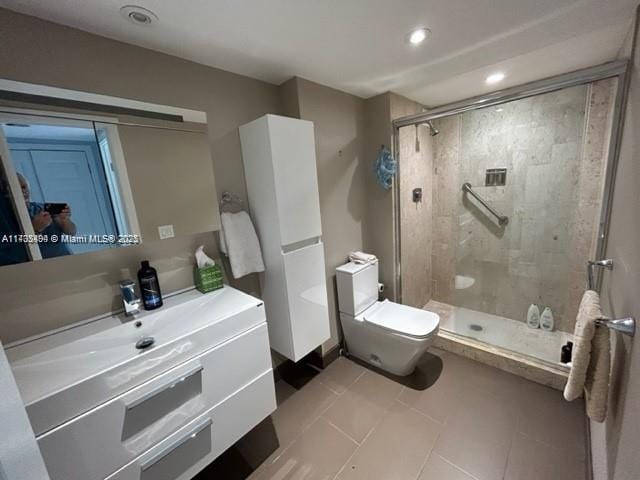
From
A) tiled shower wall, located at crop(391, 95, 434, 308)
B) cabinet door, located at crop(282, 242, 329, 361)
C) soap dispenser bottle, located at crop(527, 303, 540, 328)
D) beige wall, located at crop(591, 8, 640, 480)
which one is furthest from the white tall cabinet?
soap dispenser bottle, located at crop(527, 303, 540, 328)

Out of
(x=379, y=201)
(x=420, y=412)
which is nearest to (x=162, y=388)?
(x=420, y=412)

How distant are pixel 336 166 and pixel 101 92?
1.39 metres

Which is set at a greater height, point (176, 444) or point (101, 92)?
point (101, 92)

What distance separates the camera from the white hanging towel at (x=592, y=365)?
0.86 m

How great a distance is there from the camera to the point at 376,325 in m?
1.93

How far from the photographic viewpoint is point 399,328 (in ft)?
6.07

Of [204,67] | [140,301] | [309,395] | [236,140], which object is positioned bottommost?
[309,395]

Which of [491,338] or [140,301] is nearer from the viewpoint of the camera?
[140,301]

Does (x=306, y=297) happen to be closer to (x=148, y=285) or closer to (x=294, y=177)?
(x=294, y=177)

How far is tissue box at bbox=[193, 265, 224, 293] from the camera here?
1446mm

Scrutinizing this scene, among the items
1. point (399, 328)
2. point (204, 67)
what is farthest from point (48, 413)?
point (399, 328)

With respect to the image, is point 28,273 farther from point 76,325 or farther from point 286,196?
point 286,196

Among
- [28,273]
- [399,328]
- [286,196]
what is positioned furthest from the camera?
[399,328]

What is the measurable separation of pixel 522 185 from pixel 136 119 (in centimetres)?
287
